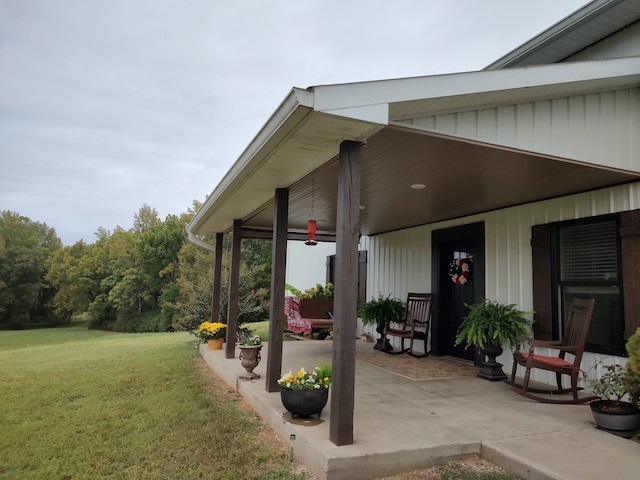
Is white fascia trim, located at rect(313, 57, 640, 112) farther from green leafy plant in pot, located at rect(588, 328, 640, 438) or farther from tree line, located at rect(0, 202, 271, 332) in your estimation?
tree line, located at rect(0, 202, 271, 332)

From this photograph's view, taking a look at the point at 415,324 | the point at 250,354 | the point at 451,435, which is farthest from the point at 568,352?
the point at 250,354

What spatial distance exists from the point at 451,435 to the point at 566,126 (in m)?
2.53

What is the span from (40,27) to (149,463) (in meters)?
9.03

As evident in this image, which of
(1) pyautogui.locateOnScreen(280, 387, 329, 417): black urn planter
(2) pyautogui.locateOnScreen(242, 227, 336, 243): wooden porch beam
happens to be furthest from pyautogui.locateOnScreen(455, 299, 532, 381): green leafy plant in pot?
(2) pyautogui.locateOnScreen(242, 227, 336, 243): wooden porch beam

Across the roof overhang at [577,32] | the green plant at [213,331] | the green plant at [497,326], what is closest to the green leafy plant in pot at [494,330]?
the green plant at [497,326]

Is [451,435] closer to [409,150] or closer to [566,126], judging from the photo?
A: [409,150]

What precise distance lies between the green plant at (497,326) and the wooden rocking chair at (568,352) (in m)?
0.48

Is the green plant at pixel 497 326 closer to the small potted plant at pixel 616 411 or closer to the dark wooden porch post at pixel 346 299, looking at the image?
the small potted plant at pixel 616 411

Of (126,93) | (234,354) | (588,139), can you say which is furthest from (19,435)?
(126,93)

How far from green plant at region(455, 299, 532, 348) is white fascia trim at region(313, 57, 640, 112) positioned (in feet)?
8.42

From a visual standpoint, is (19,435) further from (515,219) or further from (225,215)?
(515,219)

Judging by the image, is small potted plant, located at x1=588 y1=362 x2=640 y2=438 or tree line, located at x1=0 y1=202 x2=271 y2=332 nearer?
small potted plant, located at x1=588 y1=362 x2=640 y2=438

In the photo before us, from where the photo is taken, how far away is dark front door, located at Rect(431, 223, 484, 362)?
6410 mm

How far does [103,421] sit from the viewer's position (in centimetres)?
381
